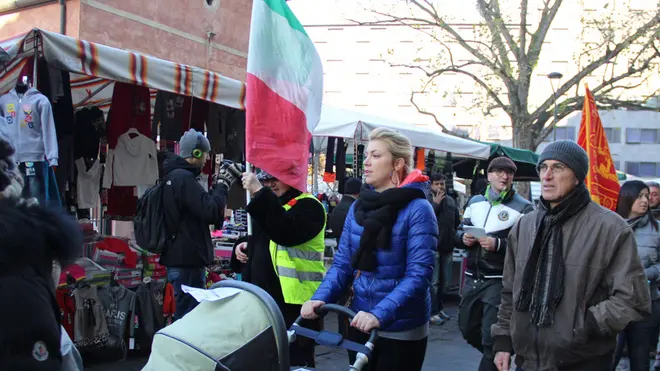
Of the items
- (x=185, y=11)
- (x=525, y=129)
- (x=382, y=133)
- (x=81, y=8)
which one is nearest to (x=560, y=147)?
(x=382, y=133)

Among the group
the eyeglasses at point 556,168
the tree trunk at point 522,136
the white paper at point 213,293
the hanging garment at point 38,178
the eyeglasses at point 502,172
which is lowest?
the white paper at point 213,293

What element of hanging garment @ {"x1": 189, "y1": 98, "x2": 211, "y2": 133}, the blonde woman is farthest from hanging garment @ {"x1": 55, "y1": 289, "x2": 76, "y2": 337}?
the blonde woman

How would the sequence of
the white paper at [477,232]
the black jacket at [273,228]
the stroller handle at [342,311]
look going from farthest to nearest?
the white paper at [477,232], the black jacket at [273,228], the stroller handle at [342,311]

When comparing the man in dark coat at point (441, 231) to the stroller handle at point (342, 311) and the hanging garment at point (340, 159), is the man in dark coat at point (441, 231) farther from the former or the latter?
the stroller handle at point (342, 311)

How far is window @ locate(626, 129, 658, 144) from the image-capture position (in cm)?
5588

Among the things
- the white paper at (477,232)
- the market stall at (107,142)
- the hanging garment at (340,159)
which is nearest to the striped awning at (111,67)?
the market stall at (107,142)

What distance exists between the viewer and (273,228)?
3938mm

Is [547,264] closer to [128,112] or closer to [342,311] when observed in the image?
[342,311]

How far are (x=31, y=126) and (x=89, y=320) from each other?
211 centimetres

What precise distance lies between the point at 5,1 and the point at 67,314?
1345 cm

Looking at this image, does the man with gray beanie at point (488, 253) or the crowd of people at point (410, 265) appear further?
the man with gray beanie at point (488, 253)

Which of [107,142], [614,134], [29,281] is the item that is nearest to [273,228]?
[29,281]

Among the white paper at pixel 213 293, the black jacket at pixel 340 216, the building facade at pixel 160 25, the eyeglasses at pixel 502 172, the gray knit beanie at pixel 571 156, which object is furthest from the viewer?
the building facade at pixel 160 25

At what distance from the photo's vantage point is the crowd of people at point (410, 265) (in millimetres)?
1899
